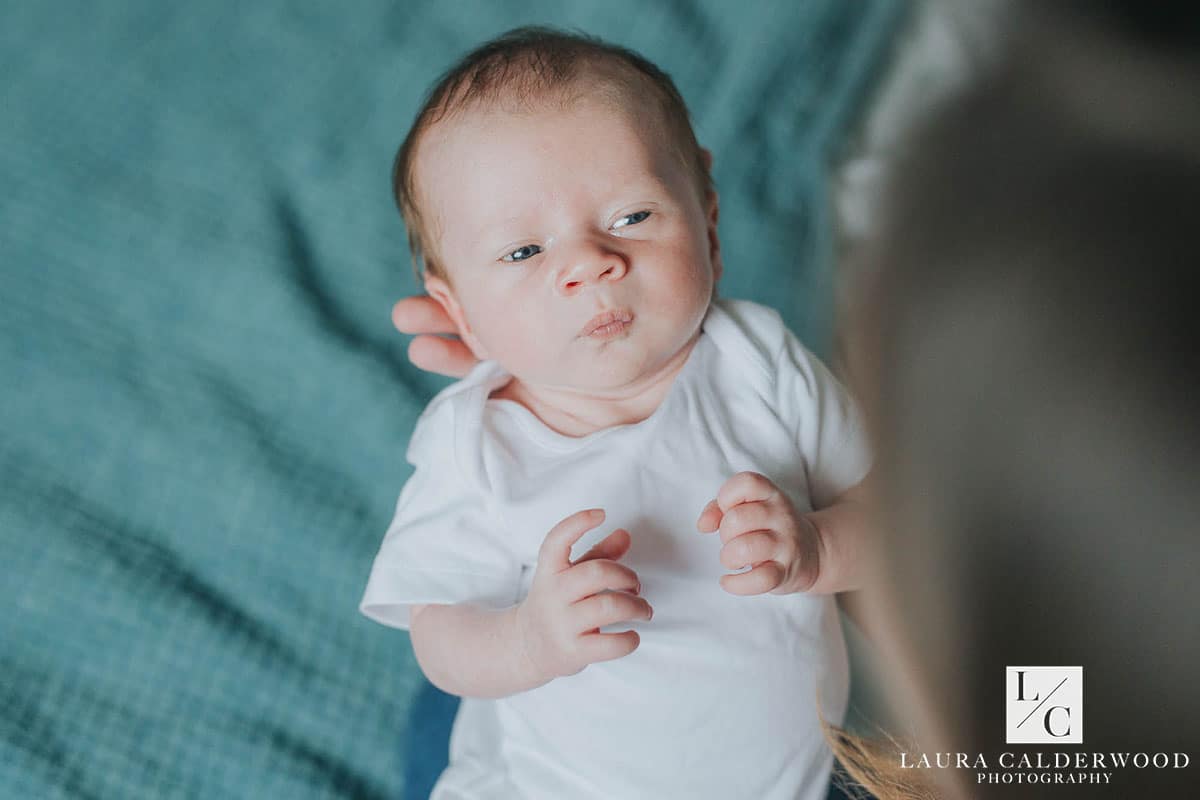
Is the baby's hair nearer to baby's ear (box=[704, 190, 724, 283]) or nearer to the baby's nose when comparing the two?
baby's ear (box=[704, 190, 724, 283])

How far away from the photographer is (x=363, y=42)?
5.01 ft

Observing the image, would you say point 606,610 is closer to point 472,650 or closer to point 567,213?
point 472,650

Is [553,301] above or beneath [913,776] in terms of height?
above

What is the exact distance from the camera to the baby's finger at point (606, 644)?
69 cm

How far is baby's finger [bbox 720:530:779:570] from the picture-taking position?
0.67 m

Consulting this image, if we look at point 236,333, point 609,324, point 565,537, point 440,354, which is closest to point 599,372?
point 609,324

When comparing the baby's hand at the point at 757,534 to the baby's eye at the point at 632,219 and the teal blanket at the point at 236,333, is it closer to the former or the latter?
the baby's eye at the point at 632,219

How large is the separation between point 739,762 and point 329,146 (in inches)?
40.1

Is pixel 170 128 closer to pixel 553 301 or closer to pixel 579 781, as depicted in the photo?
pixel 553 301

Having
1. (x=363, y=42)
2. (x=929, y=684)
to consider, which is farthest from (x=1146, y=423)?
(x=363, y=42)
